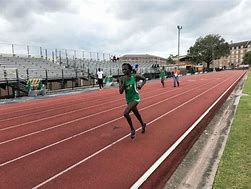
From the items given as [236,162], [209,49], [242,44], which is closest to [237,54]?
[242,44]

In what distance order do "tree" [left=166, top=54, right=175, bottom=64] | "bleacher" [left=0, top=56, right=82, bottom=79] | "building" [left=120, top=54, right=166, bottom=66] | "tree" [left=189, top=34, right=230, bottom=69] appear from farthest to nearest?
"tree" [left=166, top=54, right=175, bottom=64] → "tree" [left=189, top=34, right=230, bottom=69] → "building" [left=120, top=54, right=166, bottom=66] → "bleacher" [left=0, top=56, right=82, bottom=79]

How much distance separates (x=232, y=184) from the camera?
4055 millimetres

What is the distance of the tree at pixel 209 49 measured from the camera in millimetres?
104625

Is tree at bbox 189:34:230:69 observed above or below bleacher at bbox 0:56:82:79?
above

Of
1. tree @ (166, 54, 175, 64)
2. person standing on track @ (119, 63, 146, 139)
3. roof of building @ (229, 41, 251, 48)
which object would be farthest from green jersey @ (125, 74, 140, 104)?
roof of building @ (229, 41, 251, 48)

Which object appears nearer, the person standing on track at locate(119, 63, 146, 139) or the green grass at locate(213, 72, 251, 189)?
the green grass at locate(213, 72, 251, 189)

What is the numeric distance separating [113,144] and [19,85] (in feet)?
54.7

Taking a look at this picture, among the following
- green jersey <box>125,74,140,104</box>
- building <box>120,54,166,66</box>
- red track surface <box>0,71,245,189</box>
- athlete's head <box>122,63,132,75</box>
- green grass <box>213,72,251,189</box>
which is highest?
building <box>120,54,166,66</box>

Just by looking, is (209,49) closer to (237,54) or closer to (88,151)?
(237,54)

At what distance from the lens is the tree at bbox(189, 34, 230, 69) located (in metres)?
105

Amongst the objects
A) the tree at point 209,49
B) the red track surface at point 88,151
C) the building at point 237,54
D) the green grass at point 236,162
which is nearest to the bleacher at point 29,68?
the red track surface at point 88,151

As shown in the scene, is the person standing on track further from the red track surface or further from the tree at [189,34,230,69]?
the tree at [189,34,230,69]

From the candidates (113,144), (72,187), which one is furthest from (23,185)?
(113,144)

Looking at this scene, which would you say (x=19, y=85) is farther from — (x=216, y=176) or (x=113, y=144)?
(x=216, y=176)
